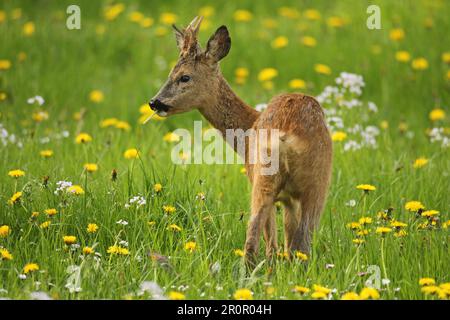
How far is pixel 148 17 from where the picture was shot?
39.1 feet

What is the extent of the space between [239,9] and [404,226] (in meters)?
7.10

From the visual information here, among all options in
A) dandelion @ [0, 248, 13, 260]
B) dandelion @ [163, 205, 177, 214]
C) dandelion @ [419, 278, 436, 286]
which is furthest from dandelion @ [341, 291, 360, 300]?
dandelion @ [0, 248, 13, 260]

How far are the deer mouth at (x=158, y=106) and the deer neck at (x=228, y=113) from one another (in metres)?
0.30

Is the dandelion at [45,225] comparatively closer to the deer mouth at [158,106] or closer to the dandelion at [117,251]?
the dandelion at [117,251]

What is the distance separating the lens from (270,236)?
17.0 feet

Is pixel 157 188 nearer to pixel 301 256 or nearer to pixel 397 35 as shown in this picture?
pixel 301 256

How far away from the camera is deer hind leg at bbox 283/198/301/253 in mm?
5133

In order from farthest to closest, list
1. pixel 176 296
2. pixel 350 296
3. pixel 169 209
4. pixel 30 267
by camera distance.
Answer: pixel 169 209 → pixel 30 267 → pixel 350 296 → pixel 176 296

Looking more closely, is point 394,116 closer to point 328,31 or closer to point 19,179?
point 328,31

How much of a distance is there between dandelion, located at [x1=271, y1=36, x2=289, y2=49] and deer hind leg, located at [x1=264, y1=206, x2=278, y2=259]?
5.24m

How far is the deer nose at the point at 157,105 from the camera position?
220 inches

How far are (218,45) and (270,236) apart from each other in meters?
1.38

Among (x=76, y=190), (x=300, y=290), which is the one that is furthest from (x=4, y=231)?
(x=300, y=290)

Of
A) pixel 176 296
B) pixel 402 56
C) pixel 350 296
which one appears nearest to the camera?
pixel 176 296
